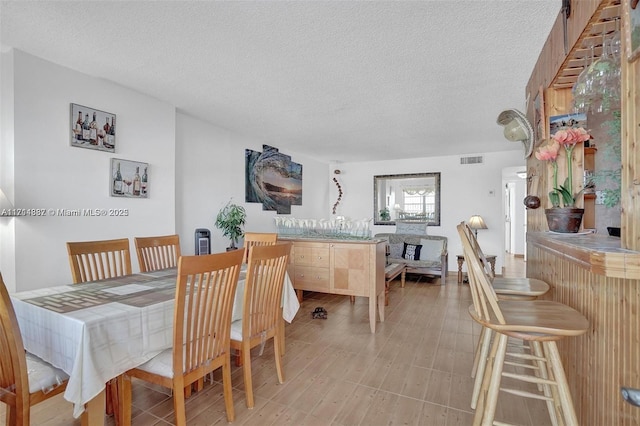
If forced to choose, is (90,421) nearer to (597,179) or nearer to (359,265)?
(359,265)

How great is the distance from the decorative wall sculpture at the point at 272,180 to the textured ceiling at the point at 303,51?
1.24 meters

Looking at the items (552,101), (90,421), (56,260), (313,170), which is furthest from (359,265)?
(313,170)

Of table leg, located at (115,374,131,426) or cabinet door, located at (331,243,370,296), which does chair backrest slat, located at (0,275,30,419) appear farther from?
cabinet door, located at (331,243,370,296)

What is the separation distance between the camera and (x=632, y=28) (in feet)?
3.71

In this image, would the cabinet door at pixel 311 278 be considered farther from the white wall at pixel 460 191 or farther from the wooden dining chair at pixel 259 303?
the white wall at pixel 460 191

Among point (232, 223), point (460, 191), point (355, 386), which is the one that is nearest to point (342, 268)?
point (355, 386)

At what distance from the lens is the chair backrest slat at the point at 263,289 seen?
181cm

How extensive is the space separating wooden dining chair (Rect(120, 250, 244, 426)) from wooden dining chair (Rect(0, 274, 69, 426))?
0.29 metres

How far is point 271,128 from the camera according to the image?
4492mm

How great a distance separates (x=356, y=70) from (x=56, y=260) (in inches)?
119

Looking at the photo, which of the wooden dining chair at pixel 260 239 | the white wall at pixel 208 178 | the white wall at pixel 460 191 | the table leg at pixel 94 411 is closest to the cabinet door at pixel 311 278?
the wooden dining chair at pixel 260 239

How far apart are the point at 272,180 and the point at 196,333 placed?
419cm

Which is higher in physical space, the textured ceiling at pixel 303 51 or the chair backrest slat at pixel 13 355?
the textured ceiling at pixel 303 51

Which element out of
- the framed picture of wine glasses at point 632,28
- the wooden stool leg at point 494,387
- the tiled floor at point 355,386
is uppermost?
the framed picture of wine glasses at point 632,28
